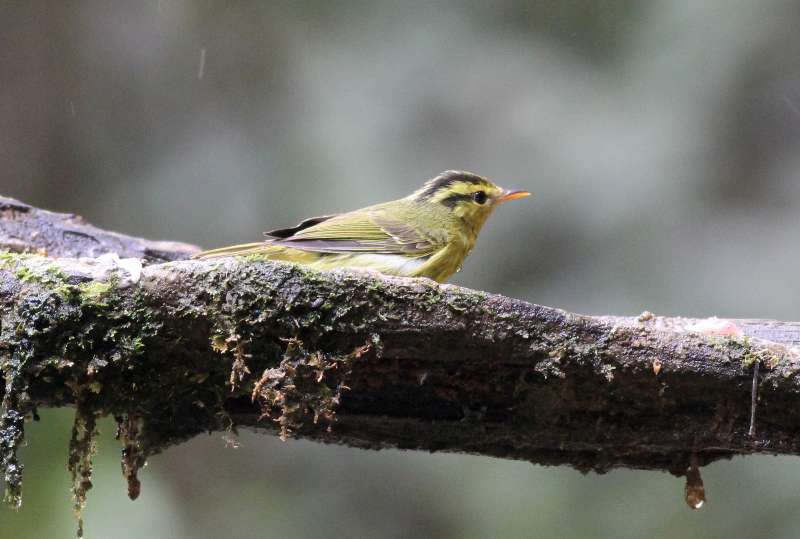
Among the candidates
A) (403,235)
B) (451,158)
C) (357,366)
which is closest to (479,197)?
(403,235)

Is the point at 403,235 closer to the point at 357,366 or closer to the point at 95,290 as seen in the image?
the point at 357,366

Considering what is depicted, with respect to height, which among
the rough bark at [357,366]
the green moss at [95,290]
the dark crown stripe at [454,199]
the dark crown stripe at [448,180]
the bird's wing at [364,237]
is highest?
the dark crown stripe at [448,180]

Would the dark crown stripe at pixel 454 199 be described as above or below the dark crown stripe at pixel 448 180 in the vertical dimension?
below

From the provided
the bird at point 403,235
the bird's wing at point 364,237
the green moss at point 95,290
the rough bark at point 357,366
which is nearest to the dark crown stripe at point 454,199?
the bird at point 403,235

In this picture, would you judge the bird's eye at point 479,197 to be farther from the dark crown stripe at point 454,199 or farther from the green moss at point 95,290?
the green moss at point 95,290

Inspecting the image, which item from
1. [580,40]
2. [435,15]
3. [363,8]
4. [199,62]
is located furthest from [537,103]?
[199,62]

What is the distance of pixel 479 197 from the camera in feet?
15.4

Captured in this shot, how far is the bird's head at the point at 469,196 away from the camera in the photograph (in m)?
4.63

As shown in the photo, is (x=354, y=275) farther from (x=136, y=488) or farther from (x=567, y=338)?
(x=136, y=488)

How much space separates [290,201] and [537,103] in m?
2.20

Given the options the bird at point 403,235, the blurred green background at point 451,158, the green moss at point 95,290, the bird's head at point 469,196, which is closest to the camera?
the green moss at point 95,290

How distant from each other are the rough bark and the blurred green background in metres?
3.26

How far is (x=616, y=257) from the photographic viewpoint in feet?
22.3

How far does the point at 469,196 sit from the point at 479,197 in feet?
0.19
